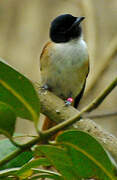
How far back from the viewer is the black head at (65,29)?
222 centimetres

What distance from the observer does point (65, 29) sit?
224 cm

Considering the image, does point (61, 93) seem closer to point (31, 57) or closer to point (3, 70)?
point (3, 70)

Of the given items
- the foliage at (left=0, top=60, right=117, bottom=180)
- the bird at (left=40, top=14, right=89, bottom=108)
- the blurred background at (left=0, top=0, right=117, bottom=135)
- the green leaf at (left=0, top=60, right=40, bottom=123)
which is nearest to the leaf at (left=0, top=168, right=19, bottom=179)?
the foliage at (left=0, top=60, right=117, bottom=180)

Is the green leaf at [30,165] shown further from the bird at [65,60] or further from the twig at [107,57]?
the twig at [107,57]

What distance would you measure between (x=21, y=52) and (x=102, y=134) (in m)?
3.12

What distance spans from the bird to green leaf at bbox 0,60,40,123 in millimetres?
1233

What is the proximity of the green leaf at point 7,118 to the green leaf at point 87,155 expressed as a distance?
0.29 ft

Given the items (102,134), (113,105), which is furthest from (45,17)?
(102,134)

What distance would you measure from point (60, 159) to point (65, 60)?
1.29 m

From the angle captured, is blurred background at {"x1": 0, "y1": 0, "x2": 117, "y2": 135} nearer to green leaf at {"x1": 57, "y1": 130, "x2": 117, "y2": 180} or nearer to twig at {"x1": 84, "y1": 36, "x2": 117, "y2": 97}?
twig at {"x1": 84, "y1": 36, "x2": 117, "y2": 97}

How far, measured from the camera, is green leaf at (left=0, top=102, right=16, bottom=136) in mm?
767

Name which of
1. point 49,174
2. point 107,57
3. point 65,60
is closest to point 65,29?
point 65,60

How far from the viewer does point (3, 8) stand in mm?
4422

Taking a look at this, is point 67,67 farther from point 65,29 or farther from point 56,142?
A: point 56,142
